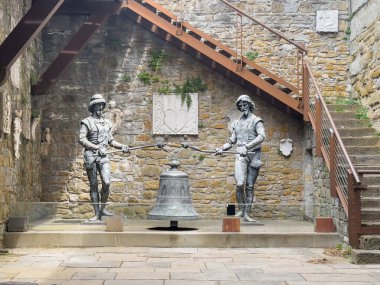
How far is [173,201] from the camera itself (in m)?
7.73

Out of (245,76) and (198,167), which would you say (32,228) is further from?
(245,76)

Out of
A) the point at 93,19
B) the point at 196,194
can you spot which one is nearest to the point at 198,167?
the point at 196,194

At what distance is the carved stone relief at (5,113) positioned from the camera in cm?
706

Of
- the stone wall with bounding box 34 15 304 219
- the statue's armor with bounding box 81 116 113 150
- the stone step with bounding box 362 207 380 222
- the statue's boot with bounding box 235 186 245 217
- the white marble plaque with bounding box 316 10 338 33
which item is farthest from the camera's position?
the white marble plaque with bounding box 316 10 338 33

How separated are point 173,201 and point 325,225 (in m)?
2.11

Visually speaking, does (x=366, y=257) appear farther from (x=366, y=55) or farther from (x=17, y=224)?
(x=366, y=55)

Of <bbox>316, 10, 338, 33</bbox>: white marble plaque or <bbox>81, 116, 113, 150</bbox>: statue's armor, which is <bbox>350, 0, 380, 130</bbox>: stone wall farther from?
<bbox>81, 116, 113, 150</bbox>: statue's armor

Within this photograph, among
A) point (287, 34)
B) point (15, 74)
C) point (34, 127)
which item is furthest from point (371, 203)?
point (34, 127)

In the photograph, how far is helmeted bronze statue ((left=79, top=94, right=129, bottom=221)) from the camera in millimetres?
8092

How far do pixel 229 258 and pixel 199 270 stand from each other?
2.97 ft

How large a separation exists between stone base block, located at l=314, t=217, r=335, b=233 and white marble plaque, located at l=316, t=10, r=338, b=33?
4.42 meters

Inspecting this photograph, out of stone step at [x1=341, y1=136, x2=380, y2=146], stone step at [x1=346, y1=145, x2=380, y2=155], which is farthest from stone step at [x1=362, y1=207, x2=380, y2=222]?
stone step at [x1=341, y1=136, x2=380, y2=146]

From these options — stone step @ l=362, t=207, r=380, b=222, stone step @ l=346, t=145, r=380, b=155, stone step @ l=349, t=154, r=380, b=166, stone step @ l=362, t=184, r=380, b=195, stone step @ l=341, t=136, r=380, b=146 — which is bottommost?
stone step @ l=362, t=207, r=380, b=222

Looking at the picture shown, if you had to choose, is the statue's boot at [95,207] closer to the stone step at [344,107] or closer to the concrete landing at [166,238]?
the concrete landing at [166,238]
